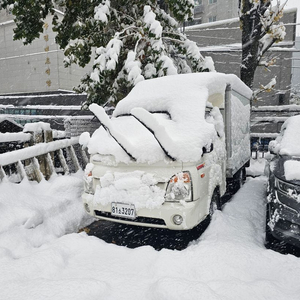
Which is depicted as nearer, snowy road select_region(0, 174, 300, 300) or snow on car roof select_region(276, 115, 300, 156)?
snowy road select_region(0, 174, 300, 300)

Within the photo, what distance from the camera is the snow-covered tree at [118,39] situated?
23.0 feet

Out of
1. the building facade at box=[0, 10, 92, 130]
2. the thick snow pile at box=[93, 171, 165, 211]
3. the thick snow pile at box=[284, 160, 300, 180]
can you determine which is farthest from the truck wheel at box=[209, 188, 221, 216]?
the building facade at box=[0, 10, 92, 130]

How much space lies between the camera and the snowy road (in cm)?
245

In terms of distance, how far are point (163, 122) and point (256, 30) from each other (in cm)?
681

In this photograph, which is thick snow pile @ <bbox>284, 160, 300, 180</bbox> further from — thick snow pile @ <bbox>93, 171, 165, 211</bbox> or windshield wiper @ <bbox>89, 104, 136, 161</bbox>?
windshield wiper @ <bbox>89, 104, 136, 161</bbox>

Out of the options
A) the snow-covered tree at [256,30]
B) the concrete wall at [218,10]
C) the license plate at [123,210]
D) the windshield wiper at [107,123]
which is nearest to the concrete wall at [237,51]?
the snow-covered tree at [256,30]

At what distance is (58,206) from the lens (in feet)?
14.6

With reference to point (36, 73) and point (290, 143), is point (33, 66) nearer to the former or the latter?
point (36, 73)

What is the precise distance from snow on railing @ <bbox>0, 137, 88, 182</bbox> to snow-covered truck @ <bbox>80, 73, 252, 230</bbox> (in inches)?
47.3

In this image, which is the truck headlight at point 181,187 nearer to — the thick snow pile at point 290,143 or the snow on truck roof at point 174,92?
the snow on truck roof at point 174,92

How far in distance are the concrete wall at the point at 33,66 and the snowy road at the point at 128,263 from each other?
1744cm

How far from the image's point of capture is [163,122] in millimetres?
3791

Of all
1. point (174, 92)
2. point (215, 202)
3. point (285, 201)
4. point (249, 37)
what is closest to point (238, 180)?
point (215, 202)

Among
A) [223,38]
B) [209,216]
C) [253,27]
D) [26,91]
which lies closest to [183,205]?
[209,216]
